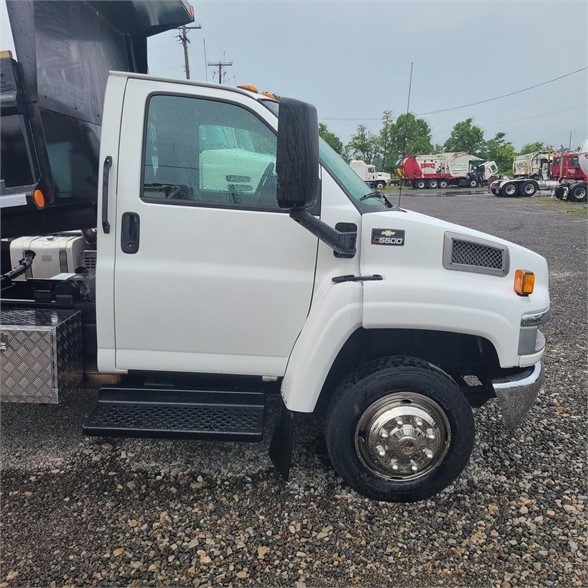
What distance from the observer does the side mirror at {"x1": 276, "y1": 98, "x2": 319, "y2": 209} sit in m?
2.06

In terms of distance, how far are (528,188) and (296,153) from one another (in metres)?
33.7

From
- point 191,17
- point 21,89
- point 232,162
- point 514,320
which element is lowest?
point 514,320

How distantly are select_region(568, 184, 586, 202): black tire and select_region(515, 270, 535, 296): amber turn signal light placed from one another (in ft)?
91.0

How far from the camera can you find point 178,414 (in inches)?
107

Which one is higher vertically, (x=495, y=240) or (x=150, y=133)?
(x=150, y=133)

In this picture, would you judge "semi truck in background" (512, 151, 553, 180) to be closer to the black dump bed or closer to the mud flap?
the black dump bed

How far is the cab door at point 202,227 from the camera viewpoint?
2590mm

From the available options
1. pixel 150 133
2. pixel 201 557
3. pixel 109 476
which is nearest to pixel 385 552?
pixel 201 557

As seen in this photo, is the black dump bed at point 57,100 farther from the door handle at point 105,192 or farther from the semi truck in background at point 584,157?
the semi truck in background at point 584,157

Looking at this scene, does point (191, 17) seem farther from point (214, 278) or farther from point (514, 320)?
point (514, 320)

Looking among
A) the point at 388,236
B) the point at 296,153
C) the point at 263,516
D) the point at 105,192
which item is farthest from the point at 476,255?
the point at 105,192

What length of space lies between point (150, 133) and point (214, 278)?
86 cm

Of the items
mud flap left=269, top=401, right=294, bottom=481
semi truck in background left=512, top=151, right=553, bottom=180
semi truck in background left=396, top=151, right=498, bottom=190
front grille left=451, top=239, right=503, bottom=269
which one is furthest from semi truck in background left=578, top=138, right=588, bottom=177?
mud flap left=269, top=401, right=294, bottom=481

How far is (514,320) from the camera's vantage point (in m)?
2.59
